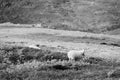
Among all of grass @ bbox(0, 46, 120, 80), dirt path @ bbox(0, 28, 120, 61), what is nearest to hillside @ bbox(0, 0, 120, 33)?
dirt path @ bbox(0, 28, 120, 61)

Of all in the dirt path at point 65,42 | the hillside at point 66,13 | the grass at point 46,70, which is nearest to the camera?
the grass at point 46,70

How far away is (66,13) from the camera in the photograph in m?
47.5

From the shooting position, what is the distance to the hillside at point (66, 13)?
42.3 meters

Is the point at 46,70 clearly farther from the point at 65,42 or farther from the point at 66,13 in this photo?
the point at 66,13

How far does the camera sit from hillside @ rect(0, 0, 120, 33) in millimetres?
42312

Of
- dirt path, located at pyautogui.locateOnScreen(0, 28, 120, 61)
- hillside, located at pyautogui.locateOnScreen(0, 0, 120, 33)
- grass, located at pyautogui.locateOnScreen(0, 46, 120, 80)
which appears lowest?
hillside, located at pyautogui.locateOnScreen(0, 0, 120, 33)

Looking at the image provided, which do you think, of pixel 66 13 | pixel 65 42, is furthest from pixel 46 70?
pixel 66 13

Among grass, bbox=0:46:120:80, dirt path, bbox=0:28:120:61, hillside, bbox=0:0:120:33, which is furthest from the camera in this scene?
hillside, bbox=0:0:120:33

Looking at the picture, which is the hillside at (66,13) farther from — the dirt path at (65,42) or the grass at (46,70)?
the grass at (46,70)

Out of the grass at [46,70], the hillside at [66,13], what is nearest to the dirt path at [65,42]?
the grass at [46,70]

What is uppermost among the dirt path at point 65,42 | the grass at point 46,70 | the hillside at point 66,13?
the grass at point 46,70

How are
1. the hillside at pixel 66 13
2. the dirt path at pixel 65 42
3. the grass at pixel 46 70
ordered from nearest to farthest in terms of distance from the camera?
the grass at pixel 46 70
the dirt path at pixel 65 42
the hillside at pixel 66 13

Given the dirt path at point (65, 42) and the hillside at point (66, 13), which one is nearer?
the dirt path at point (65, 42)

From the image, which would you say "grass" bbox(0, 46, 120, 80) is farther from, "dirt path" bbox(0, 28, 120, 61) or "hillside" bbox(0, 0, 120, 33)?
"hillside" bbox(0, 0, 120, 33)
